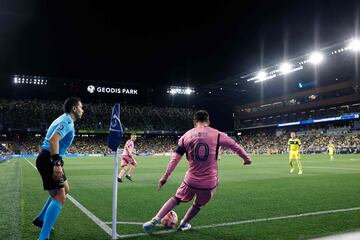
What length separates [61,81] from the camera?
63500mm

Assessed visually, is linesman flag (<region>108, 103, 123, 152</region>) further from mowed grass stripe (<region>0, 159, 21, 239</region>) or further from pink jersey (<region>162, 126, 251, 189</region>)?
mowed grass stripe (<region>0, 159, 21, 239</region>)

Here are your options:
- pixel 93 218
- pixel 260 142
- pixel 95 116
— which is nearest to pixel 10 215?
pixel 93 218

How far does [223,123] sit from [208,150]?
263 ft

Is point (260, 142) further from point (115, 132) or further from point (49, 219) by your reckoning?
point (49, 219)

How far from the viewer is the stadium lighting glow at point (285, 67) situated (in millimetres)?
54053

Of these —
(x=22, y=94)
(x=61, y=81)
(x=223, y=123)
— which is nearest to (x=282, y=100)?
(x=223, y=123)

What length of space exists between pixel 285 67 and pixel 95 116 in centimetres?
4216

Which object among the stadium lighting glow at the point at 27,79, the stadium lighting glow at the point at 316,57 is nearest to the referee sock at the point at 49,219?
the stadium lighting glow at the point at 316,57

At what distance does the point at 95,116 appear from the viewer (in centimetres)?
7262

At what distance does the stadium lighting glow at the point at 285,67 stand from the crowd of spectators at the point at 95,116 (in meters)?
31.1

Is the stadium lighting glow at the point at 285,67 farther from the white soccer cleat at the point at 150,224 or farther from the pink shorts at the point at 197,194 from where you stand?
the white soccer cleat at the point at 150,224

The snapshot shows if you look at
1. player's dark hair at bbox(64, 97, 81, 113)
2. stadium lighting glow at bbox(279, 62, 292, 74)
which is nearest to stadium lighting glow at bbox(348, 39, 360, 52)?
stadium lighting glow at bbox(279, 62, 292, 74)

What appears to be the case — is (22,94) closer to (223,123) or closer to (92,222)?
(223,123)

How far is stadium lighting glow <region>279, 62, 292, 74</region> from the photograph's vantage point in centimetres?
5405
